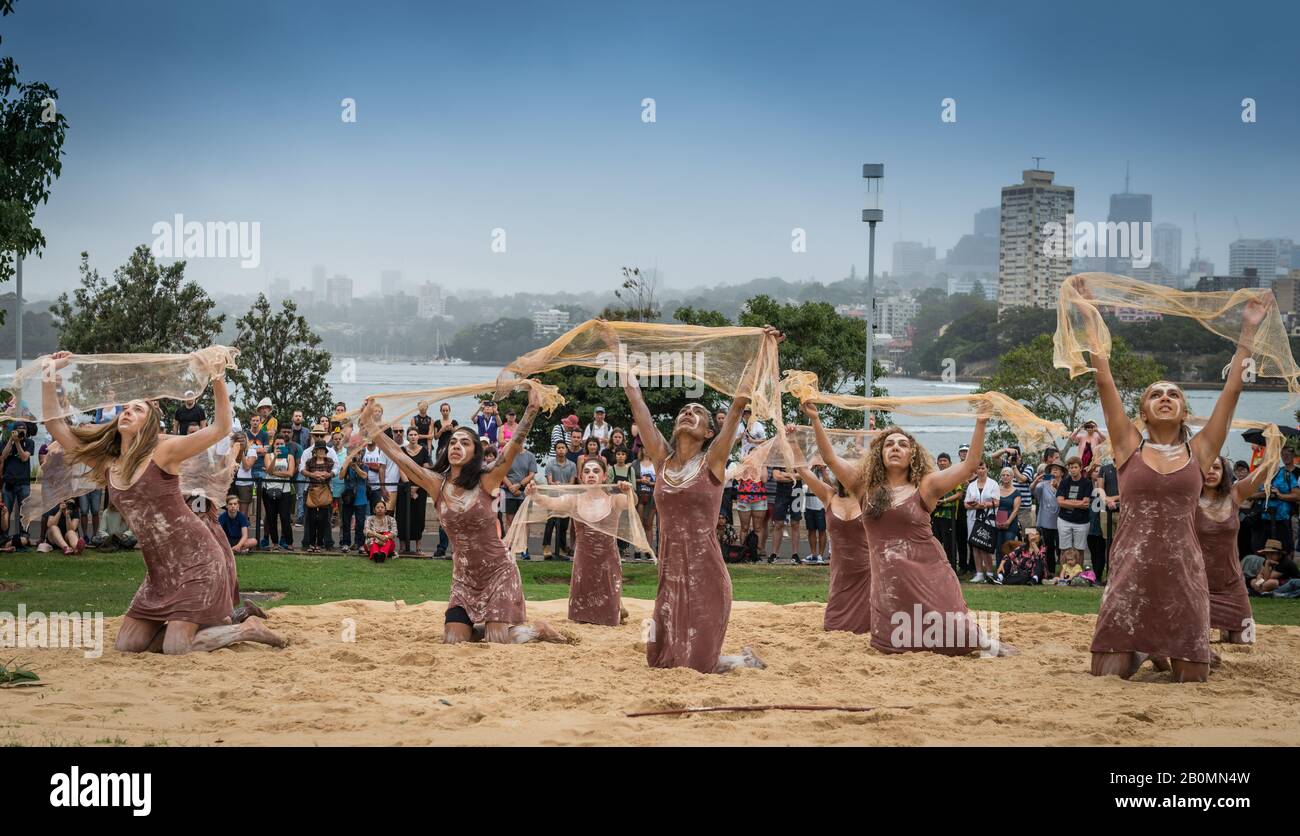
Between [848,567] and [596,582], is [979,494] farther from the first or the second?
[596,582]

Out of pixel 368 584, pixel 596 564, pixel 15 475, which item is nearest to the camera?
pixel 596 564

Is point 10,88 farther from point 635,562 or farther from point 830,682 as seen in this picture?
point 830,682

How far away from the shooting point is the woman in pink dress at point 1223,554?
34.2 ft

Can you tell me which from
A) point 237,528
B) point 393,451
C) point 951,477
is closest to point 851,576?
point 951,477

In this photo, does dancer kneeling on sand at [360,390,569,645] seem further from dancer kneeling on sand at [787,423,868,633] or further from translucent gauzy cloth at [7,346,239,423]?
dancer kneeling on sand at [787,423,868,633]

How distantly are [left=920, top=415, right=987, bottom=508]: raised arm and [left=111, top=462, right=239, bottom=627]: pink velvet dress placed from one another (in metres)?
5.88

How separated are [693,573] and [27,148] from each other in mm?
12183

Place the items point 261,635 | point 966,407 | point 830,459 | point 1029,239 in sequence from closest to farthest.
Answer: point 261,635 → point 830,459 → point 966,407 → point 1029,239

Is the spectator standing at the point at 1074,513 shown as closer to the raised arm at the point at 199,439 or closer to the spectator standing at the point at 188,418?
the raised arm at the point at 199,439

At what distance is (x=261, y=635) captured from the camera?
1003 cm

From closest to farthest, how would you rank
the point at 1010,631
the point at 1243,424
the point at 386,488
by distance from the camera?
the point at 1010,631 → the point at 1243,424 → the point at 386,488
